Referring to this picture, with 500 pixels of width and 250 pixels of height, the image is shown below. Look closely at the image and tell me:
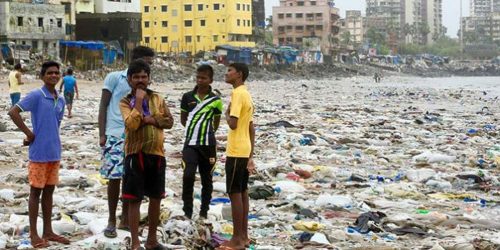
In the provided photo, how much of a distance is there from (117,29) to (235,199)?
155 ft

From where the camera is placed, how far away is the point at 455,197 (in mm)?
7570

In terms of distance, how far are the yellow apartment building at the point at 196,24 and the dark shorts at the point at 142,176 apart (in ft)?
221

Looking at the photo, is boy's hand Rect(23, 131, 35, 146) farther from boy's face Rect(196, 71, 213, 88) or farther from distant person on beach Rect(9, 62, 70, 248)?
boy's face Rect(196, 71, 213, 88)

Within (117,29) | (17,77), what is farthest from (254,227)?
(117,29)

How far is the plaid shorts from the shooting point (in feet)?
17.4

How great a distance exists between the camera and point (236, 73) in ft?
17.2

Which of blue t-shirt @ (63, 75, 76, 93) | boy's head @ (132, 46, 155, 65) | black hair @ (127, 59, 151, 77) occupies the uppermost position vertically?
boy's head @ (132, 46, 155, 65)

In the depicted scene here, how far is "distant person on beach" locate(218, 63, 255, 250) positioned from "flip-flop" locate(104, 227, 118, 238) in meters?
0.82

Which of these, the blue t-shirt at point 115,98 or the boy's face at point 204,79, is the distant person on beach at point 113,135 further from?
the boy's face at point 204,79

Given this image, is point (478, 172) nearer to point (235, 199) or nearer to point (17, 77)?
point (235, 199)

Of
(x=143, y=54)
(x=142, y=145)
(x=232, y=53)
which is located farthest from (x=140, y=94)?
(x=232, y=53)

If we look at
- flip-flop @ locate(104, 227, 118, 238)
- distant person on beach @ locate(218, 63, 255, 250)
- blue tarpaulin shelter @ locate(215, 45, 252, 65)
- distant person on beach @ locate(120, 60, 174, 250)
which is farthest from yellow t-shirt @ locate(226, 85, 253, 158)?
blue tarpaulin shelter @ locate(215, 45, 252, 65)

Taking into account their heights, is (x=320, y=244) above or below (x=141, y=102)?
below

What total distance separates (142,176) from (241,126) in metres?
0.90
